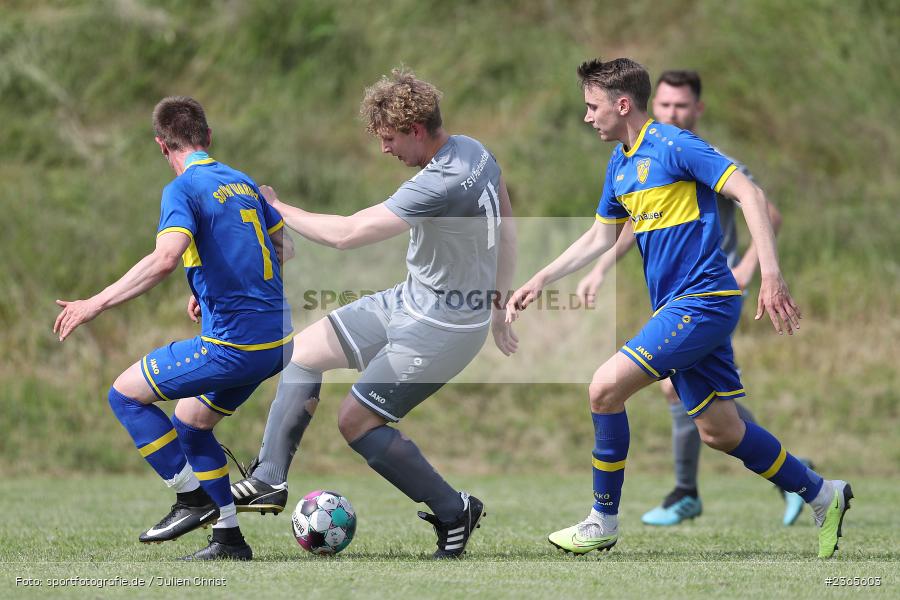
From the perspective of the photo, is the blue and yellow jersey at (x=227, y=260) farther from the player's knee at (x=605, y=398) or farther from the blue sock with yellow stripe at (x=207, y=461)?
the player's knee at (x=605, y=398)

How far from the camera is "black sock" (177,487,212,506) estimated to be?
17.7 feet

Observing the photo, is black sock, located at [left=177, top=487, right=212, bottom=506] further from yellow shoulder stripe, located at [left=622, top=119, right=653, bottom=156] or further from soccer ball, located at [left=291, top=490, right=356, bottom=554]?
yellow shoulder stripe, located at [left=622, top=119, right=653, bottom=156]

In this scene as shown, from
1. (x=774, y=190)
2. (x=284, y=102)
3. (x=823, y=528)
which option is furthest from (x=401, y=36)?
(x=823, y=528)

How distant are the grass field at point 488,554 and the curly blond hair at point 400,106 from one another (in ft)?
6.30

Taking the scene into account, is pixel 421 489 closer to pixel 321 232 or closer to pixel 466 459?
pixel 321 232

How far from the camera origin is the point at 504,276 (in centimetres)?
596

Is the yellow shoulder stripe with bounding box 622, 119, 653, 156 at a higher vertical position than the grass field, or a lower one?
higher

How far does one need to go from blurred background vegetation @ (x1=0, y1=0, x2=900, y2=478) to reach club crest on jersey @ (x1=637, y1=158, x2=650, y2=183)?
262 inches

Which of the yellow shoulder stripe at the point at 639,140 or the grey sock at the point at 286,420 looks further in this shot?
the grey sock at the point at 286,420

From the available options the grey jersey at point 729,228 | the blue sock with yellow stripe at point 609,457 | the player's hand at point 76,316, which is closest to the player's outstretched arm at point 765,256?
the blue sock with yellow stripe at point 609,457

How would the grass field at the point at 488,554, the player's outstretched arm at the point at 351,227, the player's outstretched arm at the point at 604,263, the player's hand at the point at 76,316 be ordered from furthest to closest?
the player's outstretched arm at the point at 604,263 < the player's outstretched arm at the point at 351,227 < the player's hand at the point at 76,316 < the grass field at the point at 488,554

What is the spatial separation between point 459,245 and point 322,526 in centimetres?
147

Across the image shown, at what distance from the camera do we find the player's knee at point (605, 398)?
545 centimetres

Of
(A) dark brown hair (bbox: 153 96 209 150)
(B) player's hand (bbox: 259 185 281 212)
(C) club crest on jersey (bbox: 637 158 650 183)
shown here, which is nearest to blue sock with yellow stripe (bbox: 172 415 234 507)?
(B) player's hand (bbox: 259 185 281 212)
